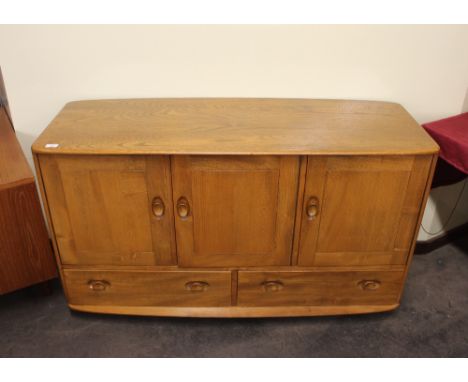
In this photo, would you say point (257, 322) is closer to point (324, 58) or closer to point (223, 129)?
point (223, 129)

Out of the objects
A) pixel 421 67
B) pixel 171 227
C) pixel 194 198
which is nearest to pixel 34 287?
pixel 171 227

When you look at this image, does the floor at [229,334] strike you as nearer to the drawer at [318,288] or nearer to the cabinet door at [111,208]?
the drawer at [318,288]

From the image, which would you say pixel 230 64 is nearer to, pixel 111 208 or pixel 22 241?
pixel 111 208

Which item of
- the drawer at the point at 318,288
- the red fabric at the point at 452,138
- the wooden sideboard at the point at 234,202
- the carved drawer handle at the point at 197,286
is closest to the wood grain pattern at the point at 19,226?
the wooden sideboard at the point at 234,202

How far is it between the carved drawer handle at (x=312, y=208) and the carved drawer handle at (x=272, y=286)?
0.31 metres

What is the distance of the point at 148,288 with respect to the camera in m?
1.58

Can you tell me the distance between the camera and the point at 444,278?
193 cm

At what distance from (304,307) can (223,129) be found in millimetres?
763

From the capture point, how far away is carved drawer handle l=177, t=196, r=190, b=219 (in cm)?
139

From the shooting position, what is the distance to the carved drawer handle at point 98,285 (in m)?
1.58

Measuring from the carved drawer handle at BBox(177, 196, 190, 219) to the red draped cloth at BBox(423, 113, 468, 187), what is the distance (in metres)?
0.93

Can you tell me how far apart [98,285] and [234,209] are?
62 centimetres

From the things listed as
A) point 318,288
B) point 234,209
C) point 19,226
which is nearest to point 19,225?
point 19,226

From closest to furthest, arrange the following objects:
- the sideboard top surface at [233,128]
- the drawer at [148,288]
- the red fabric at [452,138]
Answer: the sideboard top surface at [233,128], the red fabric at [452,138], the drawer at [148,288]
